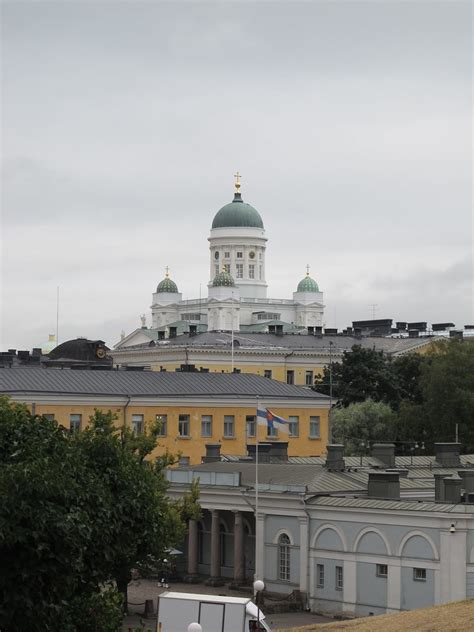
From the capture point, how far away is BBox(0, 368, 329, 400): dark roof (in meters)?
93.4

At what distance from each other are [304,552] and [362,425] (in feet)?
192

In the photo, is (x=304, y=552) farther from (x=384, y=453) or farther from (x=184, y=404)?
(x=184, y=404)

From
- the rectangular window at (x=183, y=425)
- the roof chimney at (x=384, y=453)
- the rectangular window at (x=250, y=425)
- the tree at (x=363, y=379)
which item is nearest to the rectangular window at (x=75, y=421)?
the rectangular window at (x=183, y=425)

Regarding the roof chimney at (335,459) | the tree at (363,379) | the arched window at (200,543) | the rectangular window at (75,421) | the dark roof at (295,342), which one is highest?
the dark roof at (295,342)

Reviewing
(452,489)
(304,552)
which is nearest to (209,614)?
(304,552)

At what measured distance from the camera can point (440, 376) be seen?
375 feet

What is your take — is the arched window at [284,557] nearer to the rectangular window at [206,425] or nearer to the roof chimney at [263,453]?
the roof chimney at [263,453]

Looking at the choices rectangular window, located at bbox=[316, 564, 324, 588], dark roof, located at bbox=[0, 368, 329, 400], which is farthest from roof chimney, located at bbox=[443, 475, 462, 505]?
dark roof, located at bbox=[0, 368, 329, 400]

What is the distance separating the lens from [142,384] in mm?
98500

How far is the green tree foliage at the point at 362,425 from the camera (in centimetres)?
11756

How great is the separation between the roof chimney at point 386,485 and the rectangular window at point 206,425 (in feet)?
110

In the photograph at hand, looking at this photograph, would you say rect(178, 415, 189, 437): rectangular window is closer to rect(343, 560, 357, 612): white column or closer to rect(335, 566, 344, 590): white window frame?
rect(335, 566, 344, 590): white window frame

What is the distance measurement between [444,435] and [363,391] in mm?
28474

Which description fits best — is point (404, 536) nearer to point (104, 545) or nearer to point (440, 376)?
point (104, 545)
